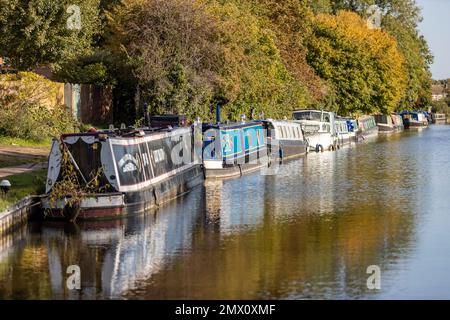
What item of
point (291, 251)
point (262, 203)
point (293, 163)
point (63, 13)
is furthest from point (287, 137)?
point (291, 251)

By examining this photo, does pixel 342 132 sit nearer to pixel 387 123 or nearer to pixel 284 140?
pixel 284 140

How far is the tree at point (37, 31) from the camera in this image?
125ft

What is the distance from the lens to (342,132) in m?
65.5

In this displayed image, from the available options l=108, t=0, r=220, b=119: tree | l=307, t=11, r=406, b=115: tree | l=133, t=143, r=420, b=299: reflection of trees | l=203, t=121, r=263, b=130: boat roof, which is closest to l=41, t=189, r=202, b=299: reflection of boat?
l=133, t=143, r=420, b=299: reflection of trees

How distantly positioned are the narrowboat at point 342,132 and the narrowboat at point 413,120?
4316 centimetres

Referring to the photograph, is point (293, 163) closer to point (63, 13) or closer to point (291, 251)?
point (63, 13)

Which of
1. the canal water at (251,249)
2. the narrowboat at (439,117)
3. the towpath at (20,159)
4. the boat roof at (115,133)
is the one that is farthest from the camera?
the narrowboat at (439,117)

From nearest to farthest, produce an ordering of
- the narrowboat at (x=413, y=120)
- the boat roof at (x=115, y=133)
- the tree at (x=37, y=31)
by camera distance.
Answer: the boat roof at (x=115, y=133) → the tree at (x=37, y=31) → the narrowboat at (x=413, y=120)

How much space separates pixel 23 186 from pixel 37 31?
50.3 feet

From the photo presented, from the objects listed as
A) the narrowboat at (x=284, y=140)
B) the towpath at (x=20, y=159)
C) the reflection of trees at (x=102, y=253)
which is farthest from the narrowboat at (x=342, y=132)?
the reflection of trees at (x=102, y=253)

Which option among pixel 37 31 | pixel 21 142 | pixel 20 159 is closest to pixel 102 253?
pixel 20 159

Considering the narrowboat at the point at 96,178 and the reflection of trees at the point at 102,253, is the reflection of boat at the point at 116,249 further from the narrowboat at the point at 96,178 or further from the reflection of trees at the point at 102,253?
the narrowboat at the point at 96,178

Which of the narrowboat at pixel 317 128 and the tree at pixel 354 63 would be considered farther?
the tree at pixel 354 63
